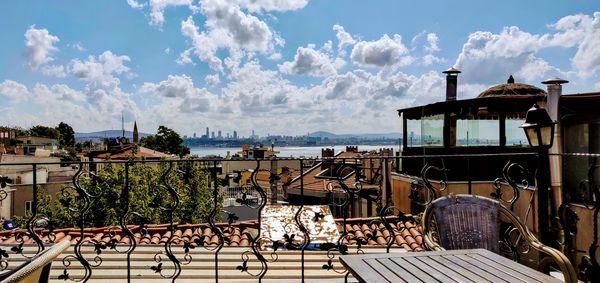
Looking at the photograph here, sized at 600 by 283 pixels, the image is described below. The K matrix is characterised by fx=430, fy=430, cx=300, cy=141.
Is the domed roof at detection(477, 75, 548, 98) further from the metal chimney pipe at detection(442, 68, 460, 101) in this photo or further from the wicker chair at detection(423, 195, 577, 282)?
the wicker chair at detection(423, 195, 577, 282)

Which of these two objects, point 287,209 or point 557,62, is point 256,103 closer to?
point 557,62

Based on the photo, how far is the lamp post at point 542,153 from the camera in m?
3.96

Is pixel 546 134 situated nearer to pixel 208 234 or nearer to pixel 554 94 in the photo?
pixel 208 234

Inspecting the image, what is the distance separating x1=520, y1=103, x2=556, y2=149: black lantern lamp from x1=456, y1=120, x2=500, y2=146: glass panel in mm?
11031

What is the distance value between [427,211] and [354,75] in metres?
23.6

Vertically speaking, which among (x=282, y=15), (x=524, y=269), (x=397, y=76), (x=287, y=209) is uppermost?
(x=282, y=15)

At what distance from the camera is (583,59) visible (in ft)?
43.0

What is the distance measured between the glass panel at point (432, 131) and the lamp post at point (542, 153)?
11.4 m

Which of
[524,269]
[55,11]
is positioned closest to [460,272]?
[524,269]

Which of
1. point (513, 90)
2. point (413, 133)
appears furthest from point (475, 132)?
point (413, 133)

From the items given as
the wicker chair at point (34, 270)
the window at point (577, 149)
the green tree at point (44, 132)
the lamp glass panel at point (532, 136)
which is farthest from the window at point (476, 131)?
the green tree at point (44, 132)

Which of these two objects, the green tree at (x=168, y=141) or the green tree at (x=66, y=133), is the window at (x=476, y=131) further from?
the green tree at (x=66, y=133)

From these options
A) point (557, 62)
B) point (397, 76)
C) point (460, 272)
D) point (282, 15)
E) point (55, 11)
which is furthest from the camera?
point (397, 76)

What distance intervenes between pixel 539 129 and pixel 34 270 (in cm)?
413
